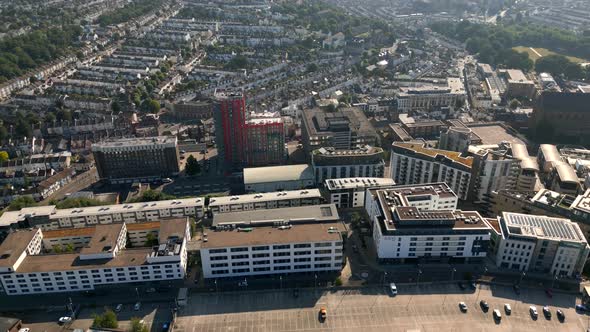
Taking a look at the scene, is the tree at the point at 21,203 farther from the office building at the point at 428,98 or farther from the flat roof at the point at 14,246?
the office building at the point at 428,98

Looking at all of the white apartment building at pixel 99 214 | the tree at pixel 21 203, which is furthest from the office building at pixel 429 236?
the tree at pixel 21 203

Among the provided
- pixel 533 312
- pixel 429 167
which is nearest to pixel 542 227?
pixel 533 312

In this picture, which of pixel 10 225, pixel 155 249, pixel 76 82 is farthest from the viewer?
pixel 76 82

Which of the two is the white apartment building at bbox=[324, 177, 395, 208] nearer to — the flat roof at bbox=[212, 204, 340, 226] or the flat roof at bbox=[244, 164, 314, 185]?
the flat roof at bbox=[244, 164, 314, 185]

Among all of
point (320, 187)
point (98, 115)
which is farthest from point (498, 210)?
point (98, 115)

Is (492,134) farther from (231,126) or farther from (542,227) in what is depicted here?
(231,126)

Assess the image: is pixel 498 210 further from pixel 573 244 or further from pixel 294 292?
pixel 294 292

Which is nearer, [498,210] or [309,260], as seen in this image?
[309,260]
